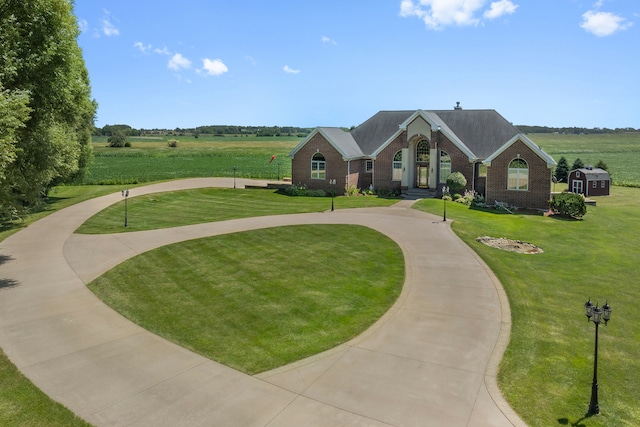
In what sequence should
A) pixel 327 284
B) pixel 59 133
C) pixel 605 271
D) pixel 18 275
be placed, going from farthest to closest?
pixel 59 133 → pixel 605 271 → pixel 18 275 → pixel 327 284

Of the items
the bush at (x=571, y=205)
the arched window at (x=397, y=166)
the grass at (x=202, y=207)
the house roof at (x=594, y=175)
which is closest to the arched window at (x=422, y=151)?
the arched window at (x=397, y=166)

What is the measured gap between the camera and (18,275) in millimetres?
16391

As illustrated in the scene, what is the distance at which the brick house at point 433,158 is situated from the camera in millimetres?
32719

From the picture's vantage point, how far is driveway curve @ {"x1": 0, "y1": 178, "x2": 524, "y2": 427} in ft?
26.5

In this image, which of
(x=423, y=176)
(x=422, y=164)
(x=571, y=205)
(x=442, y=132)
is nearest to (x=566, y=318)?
(x=571, y=205)

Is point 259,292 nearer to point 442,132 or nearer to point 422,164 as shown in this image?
point 442,132

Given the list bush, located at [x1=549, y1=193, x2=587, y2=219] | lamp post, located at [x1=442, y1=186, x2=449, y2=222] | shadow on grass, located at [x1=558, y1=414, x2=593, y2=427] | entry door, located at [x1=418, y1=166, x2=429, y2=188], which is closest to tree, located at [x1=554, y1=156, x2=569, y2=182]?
entry door, located at [x1=418, y1=166, x2=429, y2=188]

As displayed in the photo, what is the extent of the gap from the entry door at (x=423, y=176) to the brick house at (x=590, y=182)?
52.7 feet

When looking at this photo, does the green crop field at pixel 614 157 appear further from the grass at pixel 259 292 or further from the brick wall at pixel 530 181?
the grass at pixel 259 292

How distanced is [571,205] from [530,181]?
149 inches

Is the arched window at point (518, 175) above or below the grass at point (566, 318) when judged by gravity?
above

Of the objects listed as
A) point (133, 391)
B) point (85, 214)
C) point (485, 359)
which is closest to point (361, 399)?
point (485, 359)

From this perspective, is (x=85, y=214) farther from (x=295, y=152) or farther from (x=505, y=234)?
(x=505, y=234)

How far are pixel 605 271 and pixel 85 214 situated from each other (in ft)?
97.8
